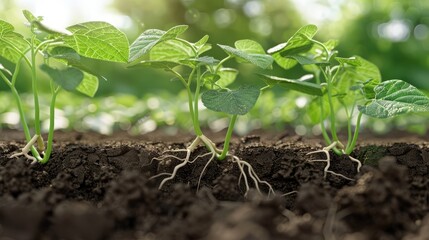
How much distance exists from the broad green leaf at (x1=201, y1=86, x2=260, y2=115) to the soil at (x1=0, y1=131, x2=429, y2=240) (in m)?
0.21

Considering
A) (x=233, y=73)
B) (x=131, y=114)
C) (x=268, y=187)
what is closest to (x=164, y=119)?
(x=131, y=114)

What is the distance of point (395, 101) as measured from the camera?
1.66m

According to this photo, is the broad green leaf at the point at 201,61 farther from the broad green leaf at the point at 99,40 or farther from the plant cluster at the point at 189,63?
the broad green leaf at the point at 99,40

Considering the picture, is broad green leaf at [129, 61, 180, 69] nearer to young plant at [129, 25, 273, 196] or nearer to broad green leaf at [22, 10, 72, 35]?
young plant at [129, 25, 273, 196]

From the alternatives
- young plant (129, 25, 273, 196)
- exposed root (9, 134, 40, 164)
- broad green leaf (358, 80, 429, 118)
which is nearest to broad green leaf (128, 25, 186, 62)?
young plant (129, 25, 273, 196)

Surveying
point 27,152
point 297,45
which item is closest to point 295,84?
point 297,45

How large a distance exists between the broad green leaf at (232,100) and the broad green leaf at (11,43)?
0.56m

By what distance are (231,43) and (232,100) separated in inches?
336

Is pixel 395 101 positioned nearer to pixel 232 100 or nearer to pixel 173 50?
pixel 232 100

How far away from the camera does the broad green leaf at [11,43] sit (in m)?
1.63

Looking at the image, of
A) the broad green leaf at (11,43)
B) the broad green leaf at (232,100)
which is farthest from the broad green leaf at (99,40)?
the broad green leaf at (232,100)

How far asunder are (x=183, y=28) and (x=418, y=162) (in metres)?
0.84

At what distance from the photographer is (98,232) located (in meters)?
1.03

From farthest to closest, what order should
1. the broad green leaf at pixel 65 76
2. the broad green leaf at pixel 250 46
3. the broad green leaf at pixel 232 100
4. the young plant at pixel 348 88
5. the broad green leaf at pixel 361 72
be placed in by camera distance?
the broad green leaf at pixel 361 72 < the broad green leaf at pixel 250 46 < the young plant at pixel 348 88 < the broad green leaf at pixel 232 100 < the broad green leaf at pixel 65 76
